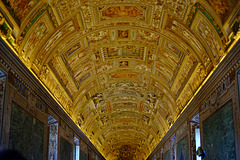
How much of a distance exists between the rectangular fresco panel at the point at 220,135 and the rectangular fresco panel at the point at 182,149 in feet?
16.3

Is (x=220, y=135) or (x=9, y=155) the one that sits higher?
(x=220, y=135)

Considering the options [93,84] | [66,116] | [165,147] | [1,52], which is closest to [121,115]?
[165,147]

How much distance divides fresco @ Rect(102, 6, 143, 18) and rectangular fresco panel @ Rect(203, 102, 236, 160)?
6.97 meters

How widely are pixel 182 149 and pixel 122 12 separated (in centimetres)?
1092

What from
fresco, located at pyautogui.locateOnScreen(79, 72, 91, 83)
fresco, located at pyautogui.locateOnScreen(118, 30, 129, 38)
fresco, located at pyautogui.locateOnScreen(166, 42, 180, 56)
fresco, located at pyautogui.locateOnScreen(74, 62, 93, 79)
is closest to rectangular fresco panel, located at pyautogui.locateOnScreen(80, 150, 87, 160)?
fresco, located at pyautogui.locateOnScreen(79, 72, 91, 83)

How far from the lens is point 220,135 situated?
12.6 meters

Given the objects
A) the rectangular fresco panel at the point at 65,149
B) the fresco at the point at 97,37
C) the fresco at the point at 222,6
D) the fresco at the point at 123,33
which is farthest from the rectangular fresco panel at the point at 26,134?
the fresco at the point at 222,6

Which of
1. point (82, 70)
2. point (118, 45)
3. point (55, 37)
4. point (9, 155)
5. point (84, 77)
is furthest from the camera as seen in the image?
point (84, 77)

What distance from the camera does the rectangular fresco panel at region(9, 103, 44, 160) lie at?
450 inches

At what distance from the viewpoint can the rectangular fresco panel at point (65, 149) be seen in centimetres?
1972

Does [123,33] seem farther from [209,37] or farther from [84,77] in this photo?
[209,37]

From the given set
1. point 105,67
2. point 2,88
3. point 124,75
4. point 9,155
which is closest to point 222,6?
point 2,88

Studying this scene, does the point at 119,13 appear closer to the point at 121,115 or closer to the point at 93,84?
the point at 93,84

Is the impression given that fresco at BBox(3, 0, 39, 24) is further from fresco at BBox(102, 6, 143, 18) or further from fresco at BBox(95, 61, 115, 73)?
fresco at BBox(95, 61, 115, 73)
